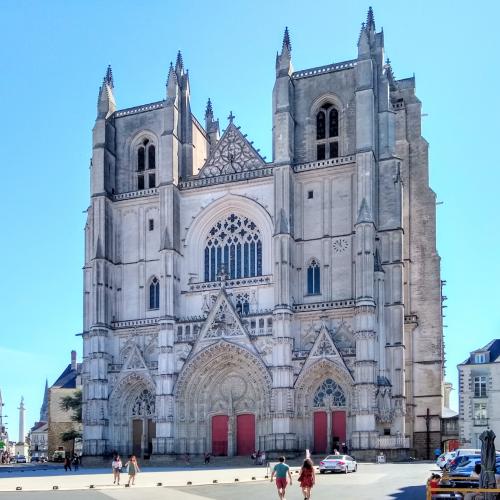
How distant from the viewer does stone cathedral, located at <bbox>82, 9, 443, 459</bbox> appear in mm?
46031

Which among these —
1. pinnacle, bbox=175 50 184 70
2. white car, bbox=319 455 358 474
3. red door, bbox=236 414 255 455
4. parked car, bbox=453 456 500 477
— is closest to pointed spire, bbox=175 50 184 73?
pinnacle, bbox=175 50 184 70

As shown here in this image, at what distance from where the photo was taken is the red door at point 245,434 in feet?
160

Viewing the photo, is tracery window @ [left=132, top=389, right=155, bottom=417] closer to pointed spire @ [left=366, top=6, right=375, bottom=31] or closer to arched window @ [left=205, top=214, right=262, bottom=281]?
arched window @ [left=205, top=214, right=262, bottom=281]

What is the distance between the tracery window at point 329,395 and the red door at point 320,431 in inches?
24.9

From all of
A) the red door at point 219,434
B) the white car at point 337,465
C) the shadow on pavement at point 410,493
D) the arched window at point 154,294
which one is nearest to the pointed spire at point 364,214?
the arched window at point 154,294

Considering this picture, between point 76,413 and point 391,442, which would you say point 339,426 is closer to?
point 391,442

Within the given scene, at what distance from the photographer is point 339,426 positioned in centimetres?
4662

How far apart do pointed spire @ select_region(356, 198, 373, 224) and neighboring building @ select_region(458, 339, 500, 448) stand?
15.9 m

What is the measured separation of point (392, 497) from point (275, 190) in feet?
93.4

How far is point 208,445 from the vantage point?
49.4 meters

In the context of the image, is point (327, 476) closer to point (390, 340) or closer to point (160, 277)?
point (390, 340)

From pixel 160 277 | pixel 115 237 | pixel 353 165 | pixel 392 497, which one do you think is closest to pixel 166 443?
pixel 160 277

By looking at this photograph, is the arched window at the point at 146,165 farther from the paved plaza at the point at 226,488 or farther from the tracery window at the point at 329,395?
the paved plaza at the point at 226,488

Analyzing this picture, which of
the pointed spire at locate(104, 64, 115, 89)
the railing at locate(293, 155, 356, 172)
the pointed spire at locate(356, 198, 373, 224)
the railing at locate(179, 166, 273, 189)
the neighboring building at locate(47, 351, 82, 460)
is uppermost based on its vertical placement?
the pointed spire at locate(104, 64, 115, 89)
